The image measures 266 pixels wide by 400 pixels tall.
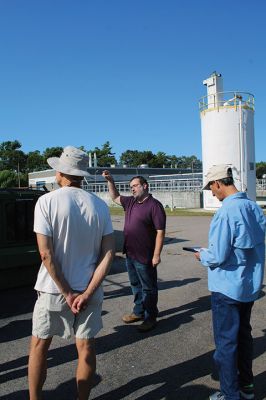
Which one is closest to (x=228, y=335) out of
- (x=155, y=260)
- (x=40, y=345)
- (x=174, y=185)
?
(x=40, y=345)

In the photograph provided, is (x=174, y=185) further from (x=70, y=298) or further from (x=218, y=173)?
(x=70, y=298)

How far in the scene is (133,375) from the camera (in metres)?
3.90

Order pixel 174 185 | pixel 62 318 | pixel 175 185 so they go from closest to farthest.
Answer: pixel 62 318 → pixel 174 185 → pixel 175 185

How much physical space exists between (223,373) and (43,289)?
1.48 metres

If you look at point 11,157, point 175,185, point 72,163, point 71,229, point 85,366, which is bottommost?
point 85,366

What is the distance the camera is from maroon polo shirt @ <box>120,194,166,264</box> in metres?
5.18

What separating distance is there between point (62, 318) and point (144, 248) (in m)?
2.27

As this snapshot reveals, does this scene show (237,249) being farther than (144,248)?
No

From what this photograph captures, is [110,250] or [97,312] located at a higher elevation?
[110,250]

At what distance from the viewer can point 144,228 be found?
5207 mm

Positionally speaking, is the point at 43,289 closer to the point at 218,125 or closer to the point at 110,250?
the point at 110,250

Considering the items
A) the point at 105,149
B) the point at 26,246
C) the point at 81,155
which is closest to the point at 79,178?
the point at 81,155

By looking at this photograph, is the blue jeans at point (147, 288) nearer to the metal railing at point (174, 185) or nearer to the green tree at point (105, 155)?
the metal railing at point (174, 185)

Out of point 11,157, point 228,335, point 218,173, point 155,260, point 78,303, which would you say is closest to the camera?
point 78,303
